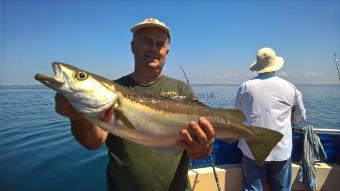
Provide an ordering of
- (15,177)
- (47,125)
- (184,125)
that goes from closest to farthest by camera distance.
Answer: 1. (184,125)
2. (15,177)
3. (47,125)

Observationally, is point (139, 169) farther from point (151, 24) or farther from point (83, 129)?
point (151, 24)

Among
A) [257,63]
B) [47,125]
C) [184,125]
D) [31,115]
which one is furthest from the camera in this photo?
[31,115]

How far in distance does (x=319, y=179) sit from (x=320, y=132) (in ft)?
3.44

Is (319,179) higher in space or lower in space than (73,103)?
lower

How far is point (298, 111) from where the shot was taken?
6391mm

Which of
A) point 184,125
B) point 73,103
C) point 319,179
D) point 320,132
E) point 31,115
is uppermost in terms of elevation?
point 73,103

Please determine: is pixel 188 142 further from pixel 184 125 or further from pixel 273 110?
pixel 273 110

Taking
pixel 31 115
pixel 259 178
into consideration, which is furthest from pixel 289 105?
pixel 31 115

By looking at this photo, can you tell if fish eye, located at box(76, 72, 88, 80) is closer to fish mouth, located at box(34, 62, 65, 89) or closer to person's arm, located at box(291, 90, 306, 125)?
fish mouth, located at box(34, 62, 65, 89)

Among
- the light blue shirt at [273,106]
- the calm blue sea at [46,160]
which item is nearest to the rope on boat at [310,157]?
the light blue shirt at [273,106]

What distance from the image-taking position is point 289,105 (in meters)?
→ 6.08

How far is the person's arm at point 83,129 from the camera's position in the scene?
2898 mm

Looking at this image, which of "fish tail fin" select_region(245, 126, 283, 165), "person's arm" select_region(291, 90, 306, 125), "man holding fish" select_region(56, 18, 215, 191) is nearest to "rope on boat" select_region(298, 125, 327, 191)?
"person's arm" select_region(291, 90, 306, 125)

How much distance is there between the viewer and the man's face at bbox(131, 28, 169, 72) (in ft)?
12.5
